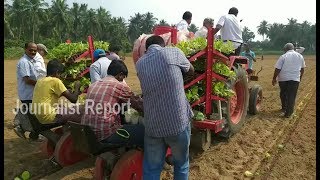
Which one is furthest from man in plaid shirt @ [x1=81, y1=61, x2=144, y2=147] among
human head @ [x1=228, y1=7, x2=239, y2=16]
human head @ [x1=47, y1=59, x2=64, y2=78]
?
human head @ [x1=228, y1=7, x2=239, y2=16]

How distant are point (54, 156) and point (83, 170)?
46cm

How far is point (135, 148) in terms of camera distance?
409cm

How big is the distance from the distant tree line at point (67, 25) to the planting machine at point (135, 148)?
925 inches

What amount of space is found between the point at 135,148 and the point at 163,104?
2.82 ft

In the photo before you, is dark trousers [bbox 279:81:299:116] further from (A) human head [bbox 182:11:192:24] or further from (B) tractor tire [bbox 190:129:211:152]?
(B) tractor tire [bbox 190:129:211:152]

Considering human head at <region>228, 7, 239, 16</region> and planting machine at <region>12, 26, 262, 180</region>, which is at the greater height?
human head at <region>228, 7, 239, 16</region>

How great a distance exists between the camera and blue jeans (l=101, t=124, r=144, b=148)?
155 inches

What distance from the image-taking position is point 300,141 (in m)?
6.18

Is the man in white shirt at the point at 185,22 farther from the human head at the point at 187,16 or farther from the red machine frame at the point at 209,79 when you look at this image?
the red machine frame at the point at 209,79

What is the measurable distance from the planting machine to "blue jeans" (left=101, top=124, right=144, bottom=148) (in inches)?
2.7

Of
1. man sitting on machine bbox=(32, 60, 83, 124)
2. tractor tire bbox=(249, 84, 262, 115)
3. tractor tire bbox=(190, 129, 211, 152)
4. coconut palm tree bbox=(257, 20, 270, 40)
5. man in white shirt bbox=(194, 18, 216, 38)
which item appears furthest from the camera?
coconut palm tree bbox=(257, 20, 270, 40)

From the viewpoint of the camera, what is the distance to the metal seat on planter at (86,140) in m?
Result: 3.73

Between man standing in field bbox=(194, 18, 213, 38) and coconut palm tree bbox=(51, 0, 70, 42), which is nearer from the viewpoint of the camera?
man standing in field bbox=(194, 18, 213, 38)

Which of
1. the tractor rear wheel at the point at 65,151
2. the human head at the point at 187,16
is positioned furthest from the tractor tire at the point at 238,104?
the tractor rear wheel at the point at 65,151
